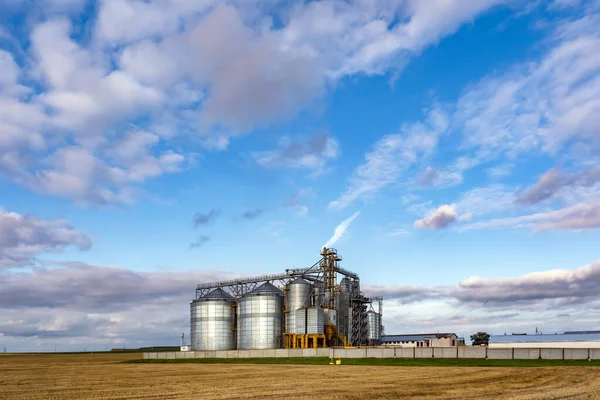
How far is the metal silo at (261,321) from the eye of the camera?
119 m

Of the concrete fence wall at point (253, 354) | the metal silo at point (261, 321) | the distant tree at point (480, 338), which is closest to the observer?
the concrete fence wall at point (253, 354)

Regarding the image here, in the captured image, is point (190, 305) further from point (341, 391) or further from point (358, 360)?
point (341, 391)

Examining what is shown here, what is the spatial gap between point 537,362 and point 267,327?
63593 mm

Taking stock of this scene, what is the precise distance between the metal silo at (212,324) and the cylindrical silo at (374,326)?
3252 centimetres

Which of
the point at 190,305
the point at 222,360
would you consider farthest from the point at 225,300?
the point at 222,360

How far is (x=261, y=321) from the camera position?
119875 millimetres

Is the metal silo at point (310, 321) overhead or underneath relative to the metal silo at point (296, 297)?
underneath

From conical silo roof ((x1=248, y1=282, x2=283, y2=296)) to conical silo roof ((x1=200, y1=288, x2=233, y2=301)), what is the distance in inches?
400

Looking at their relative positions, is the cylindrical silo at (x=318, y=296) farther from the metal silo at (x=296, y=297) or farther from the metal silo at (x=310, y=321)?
the metal silo at (x=310, y=321)

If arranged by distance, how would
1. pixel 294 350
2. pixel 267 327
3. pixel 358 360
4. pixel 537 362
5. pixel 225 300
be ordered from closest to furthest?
1. pixel 537 362
2. pixel 358 360
3. pixel 294 350
4. pixel 267 327
5. pixel 225 300

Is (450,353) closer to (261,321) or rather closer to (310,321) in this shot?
(310,321)

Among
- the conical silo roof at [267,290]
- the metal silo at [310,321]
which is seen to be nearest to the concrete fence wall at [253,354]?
the metal silo at [310,321]

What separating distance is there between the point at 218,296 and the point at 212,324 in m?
7.44

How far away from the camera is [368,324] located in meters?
132
